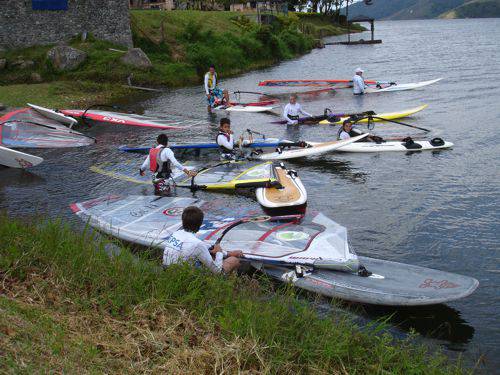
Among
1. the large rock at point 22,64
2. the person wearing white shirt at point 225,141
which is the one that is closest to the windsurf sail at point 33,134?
the person wearing white shirt at point 225,141

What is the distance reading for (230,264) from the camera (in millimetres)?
7961

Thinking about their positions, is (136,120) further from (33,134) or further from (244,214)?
(244,214)

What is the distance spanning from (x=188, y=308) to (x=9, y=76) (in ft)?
94.5

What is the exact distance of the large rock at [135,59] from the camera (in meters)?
32.9

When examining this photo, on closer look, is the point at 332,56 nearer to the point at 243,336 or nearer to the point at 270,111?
the point at 270,111

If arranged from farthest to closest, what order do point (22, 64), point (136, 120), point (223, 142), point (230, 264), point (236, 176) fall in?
point (22, 64), point (136, 120), point (223, 142), point (236, 176), point (230, 264)

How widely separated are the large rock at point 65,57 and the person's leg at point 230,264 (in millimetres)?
26957

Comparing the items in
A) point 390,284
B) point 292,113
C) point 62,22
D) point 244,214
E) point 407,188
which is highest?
point 62,22

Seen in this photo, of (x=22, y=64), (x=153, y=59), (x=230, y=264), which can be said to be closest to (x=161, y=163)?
(x=230, y=264)

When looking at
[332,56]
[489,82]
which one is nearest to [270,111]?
[489,82]

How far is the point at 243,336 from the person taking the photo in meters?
5.62

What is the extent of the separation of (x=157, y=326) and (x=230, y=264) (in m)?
2.29

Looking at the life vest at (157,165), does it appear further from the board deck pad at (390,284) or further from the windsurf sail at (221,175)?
the board deck pad at (390,284)

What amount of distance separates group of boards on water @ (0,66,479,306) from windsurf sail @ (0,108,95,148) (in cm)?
3
